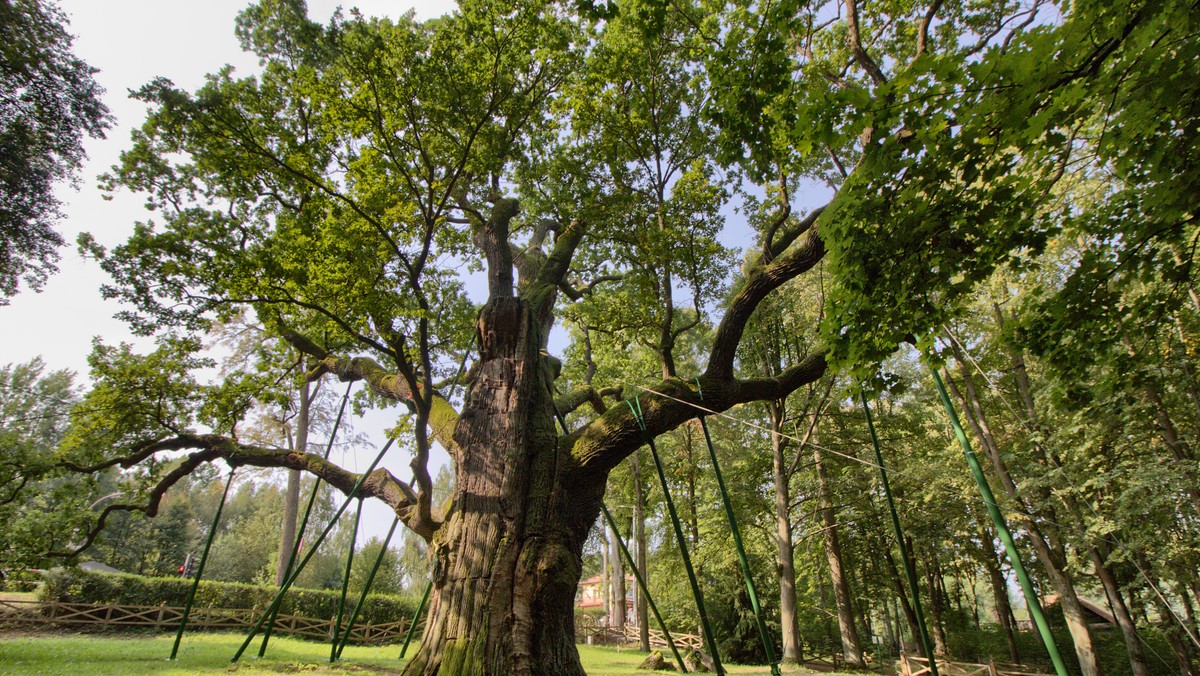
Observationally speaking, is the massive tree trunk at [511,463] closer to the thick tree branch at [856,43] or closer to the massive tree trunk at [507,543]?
the massive tree trunk at [507,543]

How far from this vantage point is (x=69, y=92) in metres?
9.96

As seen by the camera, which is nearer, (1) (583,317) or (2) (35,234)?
(1) (583,317)

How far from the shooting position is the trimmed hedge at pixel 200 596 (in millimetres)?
11836

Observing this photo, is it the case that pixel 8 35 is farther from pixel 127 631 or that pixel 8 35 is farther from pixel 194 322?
pixel 127 631

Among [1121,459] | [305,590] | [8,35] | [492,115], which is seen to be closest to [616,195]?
[492,115]

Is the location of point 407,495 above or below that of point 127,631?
above

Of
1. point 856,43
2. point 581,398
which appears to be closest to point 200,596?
point 581,398

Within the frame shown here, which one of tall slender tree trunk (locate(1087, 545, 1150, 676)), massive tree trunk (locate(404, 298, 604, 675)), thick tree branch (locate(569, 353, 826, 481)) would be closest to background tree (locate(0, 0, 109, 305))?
massive tree trunk (locate(404, 298, 604, 675))

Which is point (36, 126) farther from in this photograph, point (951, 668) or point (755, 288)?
point (951, 668)

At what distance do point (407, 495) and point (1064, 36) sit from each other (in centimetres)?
686

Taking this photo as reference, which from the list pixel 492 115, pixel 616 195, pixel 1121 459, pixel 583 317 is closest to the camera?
pixel 492 115

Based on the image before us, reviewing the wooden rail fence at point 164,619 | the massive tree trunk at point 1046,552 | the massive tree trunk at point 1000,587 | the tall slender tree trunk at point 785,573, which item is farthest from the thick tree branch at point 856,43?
the massive tree trunk at point 1000,587

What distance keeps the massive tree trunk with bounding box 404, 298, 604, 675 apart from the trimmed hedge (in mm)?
12179

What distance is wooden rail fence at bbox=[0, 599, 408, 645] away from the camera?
36.5 ft
